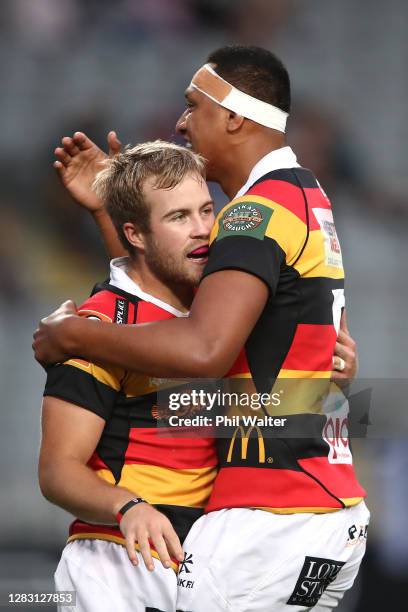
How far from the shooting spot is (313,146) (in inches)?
294

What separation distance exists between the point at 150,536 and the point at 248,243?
0.85 metres

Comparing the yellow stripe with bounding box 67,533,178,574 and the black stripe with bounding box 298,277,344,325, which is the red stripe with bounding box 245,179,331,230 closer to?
the black stripe with bounding box 298,277,344,325

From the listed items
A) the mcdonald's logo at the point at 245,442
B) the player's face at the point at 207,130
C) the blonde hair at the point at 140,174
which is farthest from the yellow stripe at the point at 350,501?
the player's face at the point at 207,130

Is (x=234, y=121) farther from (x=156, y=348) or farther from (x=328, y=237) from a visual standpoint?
(x=156, y=348)

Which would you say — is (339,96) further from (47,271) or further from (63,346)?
(63,346)

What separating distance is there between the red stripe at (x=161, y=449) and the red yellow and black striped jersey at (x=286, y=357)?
0.09 metres

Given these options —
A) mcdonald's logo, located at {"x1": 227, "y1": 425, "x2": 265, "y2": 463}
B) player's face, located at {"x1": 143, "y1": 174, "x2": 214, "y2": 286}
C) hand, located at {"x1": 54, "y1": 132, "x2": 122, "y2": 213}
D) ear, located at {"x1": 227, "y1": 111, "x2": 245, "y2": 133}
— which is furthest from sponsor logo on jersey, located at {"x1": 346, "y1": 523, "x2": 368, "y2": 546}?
hand, located at {"x1": 54, "y1": 132, "x2": 122, "y2": 213}

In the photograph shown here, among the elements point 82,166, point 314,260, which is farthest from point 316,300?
point 82,166

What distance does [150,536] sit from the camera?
263 centimetres

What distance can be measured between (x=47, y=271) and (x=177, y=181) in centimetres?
417

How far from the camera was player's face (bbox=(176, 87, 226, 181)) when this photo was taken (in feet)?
11.3

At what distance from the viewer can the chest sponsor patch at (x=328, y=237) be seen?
3125 mm

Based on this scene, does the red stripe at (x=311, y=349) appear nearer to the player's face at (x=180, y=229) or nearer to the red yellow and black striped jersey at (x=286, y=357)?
the red yellow and black striped jersey at (x=286, y=357)

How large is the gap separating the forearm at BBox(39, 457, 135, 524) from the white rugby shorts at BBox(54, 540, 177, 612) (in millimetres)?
198
